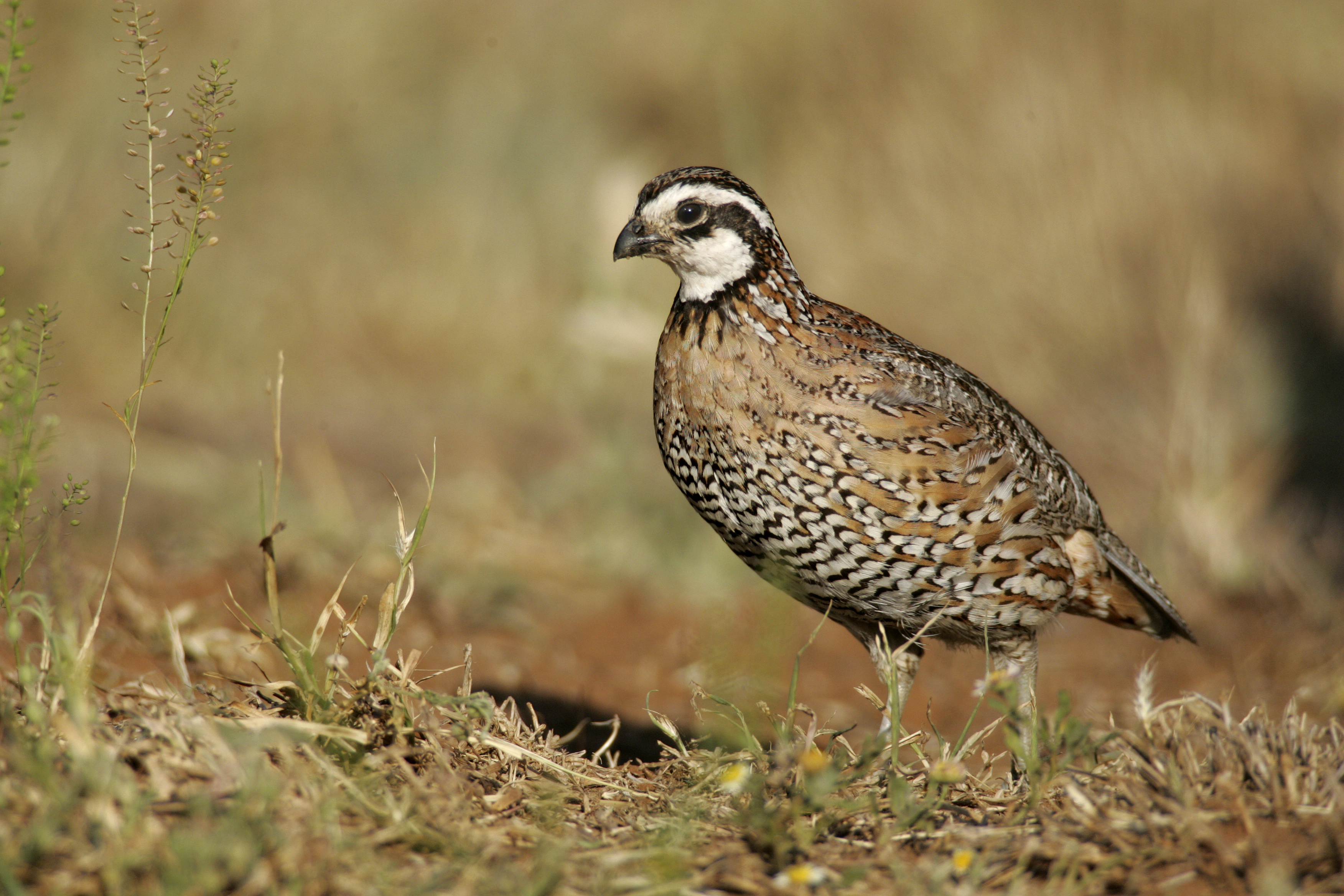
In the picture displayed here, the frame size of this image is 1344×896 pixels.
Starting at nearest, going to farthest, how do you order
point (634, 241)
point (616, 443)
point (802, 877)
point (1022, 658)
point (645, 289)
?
1. point (802, 877)
2. point (634, 241)
3. point (1022, 658)
4. point (616, 443)
5. point (645, 289)

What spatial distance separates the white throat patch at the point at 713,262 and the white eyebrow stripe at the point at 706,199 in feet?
0.32

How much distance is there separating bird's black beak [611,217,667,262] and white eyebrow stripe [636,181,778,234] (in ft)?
0.20

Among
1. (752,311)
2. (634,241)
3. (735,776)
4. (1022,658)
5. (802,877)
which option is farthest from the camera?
(1022,658)

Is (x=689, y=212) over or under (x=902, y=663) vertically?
over

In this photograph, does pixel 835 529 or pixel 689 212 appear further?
pixel 689 212

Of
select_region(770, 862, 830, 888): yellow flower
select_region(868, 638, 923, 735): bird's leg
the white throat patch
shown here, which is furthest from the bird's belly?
select_region(770, 862, 830, 888): yellow flower

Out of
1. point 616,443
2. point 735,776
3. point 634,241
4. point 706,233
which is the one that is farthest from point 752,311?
point 616,443

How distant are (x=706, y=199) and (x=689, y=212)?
0.23 feet

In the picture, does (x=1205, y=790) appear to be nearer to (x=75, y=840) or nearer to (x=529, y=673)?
(x=75, y=840)

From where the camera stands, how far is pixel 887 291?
28.2ft

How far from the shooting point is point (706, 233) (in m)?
4.01

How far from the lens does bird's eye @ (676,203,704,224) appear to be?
4016 millimetres

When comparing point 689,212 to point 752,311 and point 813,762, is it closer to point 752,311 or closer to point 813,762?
point 752,311

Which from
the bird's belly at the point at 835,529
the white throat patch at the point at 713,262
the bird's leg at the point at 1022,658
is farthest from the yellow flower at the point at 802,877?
the white throat patch at the point at 713,262
